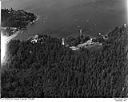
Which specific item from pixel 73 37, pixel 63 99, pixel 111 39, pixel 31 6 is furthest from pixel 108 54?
pixel 31 6

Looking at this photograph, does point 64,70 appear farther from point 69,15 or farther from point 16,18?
point 16,18

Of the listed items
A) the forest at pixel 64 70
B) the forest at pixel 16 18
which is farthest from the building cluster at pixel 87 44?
the forest at pixel 16 18

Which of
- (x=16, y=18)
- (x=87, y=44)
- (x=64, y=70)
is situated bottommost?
(x=64, y=70)

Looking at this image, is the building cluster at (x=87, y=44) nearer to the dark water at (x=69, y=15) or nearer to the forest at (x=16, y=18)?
the dark water at (x=69, y=15)

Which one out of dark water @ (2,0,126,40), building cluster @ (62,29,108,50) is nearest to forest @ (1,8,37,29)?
dark water @ (2,0,126,40)

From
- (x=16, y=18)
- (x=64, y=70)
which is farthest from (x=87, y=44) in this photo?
(x=16, y=18)

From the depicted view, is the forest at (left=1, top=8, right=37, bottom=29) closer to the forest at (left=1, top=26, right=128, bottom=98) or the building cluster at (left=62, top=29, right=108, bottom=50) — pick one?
the forest at (left=1, top=26, right=128, bottom=98)

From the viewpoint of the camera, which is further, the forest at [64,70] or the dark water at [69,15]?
the dark water at [69,15]

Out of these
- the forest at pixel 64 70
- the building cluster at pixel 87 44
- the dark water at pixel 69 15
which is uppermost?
the dark water at pixel 69 15
